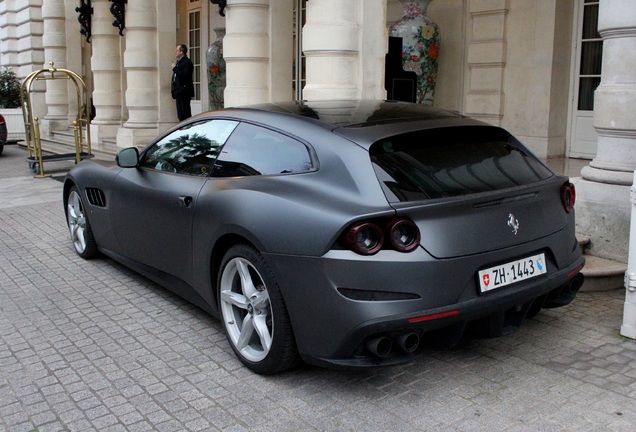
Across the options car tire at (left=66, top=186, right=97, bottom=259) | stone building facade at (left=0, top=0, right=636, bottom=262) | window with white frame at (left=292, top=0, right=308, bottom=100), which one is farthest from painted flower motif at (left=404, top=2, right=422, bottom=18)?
car tire at (left=66, top=186, right=97, bottom=259)

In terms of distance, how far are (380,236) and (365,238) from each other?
0.08 metres

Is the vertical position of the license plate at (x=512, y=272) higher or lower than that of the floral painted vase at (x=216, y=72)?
lower

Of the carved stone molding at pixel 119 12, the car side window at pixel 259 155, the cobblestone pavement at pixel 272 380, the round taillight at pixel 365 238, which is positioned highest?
the carved stone molding at pixel 119 12

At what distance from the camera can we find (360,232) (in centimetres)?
361

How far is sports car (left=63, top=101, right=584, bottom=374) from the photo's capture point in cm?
362

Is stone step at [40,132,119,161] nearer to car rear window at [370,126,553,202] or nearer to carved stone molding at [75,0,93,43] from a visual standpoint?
carved stone molding at [75,0,93,43]

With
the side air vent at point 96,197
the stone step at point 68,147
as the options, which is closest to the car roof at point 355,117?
the side air vent at point 96,197

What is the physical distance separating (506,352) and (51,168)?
41.4ft

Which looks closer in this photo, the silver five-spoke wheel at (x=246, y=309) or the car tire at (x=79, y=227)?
the silver five-spoke wheel at (x=246, y=309)

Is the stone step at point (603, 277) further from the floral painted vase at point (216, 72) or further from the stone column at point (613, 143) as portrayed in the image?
the floral painted vase at point (216, 72)

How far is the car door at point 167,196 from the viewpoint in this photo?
4.92m

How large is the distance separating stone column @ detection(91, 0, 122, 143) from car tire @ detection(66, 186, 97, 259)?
10.2 metres

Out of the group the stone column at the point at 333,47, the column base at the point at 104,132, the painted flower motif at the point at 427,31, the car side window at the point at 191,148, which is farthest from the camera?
the column base at the point at 104,132

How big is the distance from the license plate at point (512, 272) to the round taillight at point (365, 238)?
609mm
